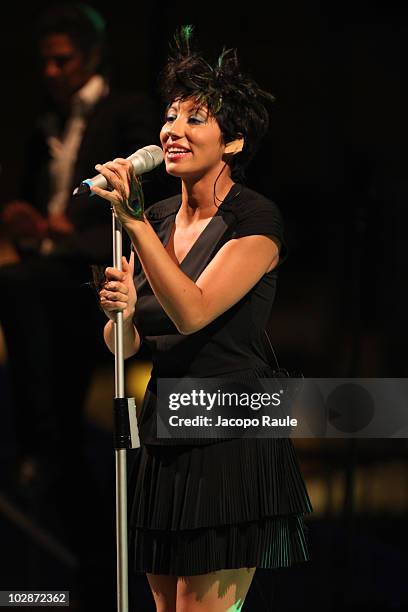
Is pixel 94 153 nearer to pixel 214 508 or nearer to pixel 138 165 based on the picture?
pixel 138 165

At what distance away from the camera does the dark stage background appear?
305 cm

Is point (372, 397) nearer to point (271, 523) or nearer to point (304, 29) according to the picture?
point (271, 523)

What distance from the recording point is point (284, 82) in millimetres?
3047

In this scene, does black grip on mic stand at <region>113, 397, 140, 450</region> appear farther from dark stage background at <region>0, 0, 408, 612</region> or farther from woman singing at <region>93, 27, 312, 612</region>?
dark stage background at <region>0, 0, 408, 612</region>

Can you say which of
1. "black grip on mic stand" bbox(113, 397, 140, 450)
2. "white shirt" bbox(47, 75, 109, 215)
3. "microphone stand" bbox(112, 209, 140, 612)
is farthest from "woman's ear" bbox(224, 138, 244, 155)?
"white shirt" bbox(47, 75, 109, 215)

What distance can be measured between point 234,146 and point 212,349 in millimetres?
451

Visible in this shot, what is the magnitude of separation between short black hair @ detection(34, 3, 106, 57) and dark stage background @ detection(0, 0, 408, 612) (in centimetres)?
4

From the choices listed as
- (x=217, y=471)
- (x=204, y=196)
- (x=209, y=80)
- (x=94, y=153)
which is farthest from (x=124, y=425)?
(x=94, y=153)

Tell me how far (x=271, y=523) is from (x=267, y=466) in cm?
12

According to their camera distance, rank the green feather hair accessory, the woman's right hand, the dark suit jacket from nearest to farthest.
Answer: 1. the woman's right hand
2. the green feather hair accessory
3. the dark suit jacket

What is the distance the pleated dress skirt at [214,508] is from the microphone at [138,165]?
60cm

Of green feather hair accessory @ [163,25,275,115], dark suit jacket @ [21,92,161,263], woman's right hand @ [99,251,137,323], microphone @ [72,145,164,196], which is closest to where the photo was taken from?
microphone @ [72,145,164,196]

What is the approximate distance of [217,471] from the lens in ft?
7.09

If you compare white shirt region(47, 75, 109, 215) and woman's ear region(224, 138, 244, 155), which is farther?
white shirt region(47, 75, 109, 215)
